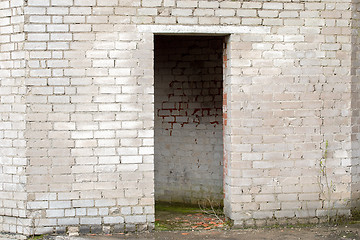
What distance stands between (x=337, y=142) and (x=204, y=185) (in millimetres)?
2643

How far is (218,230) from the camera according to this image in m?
5.90

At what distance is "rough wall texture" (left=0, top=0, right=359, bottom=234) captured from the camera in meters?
5.60

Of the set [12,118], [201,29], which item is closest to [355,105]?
[201,29]

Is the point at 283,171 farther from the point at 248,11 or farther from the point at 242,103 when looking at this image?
the point at 248,11

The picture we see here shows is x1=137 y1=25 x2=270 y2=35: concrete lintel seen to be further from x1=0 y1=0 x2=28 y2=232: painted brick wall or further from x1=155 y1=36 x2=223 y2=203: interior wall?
x1=155 y1=36 x2=223 y2=203: interior wall

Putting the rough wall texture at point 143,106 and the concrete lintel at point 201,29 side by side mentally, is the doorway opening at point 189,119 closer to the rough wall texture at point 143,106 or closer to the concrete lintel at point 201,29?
the rough wall texture at point 143,106

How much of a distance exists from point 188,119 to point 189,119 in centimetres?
2

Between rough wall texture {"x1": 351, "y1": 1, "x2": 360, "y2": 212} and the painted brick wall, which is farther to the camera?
rough wall texture {"x1": 351, "y1": 1, "x2": 360, "y2": 212}

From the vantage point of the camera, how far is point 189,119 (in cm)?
791

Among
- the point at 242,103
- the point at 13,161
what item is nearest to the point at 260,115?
the point at 242,103

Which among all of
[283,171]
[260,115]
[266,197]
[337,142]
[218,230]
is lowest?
[218,230]

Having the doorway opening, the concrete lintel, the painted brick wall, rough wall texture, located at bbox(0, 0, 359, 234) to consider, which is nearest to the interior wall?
the doorway opening

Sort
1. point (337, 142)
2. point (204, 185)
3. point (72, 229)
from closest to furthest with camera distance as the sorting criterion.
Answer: point (72, 229) → point (337, 142) → point (204, 185)

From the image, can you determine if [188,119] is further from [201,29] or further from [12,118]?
[12,118]
